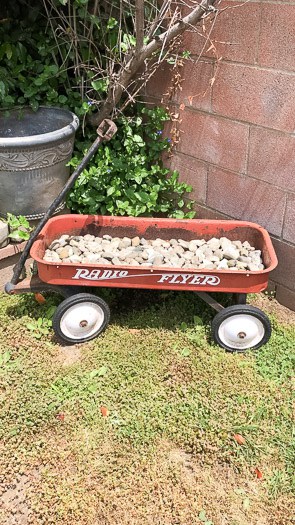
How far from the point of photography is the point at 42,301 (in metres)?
3.21

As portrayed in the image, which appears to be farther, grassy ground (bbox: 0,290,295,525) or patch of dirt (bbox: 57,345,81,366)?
patch of dirt (bbox: 57,345,81,366)

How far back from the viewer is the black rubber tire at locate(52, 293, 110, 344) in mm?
2824

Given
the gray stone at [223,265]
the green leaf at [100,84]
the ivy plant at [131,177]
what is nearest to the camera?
the gray stone at [223,265]

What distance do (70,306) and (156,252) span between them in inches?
22.5

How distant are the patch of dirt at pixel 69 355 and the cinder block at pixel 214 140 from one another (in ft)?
4.63

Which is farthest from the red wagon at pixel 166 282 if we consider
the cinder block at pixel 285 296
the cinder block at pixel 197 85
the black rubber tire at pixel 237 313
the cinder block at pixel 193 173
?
the cinder block at pixel 197 85

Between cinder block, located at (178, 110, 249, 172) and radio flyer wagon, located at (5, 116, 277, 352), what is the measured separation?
41 cm

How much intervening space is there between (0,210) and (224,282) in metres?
1.47

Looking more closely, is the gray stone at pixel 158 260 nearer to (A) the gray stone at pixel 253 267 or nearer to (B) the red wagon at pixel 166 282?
(B) the red wagon at pixel 166 282

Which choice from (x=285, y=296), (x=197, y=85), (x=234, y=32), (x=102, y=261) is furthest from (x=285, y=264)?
(x=234, y=32)

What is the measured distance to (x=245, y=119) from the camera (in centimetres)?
308

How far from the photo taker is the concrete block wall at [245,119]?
9.21ft

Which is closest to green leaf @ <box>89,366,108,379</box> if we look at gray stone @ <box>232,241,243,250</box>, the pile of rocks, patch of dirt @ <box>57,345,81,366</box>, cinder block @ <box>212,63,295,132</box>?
patch of dirt @ <box>57,345,81,366</box>

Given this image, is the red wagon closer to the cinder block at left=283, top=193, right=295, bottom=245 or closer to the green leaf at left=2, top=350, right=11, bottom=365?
the cinder block at left=283, top=193, right=295, bottom=245
